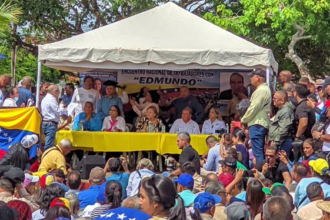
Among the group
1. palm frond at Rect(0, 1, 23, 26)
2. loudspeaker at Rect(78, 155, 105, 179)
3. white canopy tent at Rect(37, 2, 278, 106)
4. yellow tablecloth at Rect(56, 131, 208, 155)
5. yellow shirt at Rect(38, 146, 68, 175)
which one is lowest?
loudspeaker at Rect(78, 155, 105, 179)

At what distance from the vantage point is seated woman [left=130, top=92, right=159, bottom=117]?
14.6 metres

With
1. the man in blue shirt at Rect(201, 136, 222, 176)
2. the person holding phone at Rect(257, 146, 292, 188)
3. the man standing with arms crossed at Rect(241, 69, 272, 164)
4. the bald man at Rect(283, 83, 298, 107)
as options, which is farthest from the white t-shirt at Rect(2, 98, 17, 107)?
the person holding phone at Rect(257, 146, 292, 188)

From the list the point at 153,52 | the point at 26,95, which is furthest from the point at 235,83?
the point at 26,95

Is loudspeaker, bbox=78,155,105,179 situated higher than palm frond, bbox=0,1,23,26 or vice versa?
palm frond, bbox=0,1,23,26

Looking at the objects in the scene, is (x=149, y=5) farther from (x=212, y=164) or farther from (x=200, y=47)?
(x=212, y=164)

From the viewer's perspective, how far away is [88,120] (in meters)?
14.0

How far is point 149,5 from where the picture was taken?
2230cm

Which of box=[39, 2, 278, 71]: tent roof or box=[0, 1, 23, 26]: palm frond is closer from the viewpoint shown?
box=[39, 2, 278, 71]: tent roof

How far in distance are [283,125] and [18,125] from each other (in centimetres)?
499

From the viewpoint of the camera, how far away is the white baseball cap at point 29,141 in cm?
1221

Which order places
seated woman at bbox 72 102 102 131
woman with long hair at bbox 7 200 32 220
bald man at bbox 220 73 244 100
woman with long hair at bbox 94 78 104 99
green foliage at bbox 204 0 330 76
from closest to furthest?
woman with long hair at bbox 7 200 32 220 < seated woman at bbox 72 102 102 131 < woman with long hair at bbox 94 78 104 99 < bald man at bbox 220 73 244 100 < green foliage at bbox 204 0 330 76

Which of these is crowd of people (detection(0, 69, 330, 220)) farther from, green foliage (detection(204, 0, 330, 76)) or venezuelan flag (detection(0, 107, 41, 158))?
green foliage (detection(204, 0, 330, 76))

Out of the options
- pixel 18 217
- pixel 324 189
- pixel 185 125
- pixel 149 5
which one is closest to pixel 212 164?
pixel 185 125

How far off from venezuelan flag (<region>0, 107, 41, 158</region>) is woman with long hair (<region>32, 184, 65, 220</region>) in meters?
6.08
